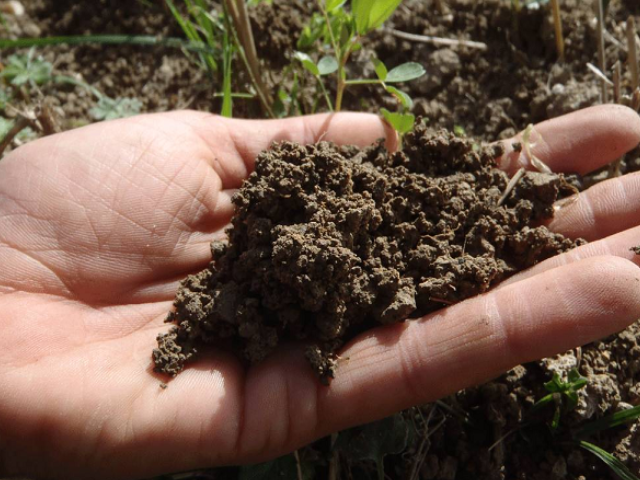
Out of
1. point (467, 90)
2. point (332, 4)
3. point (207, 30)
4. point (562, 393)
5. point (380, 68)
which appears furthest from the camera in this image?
point (467, 90)

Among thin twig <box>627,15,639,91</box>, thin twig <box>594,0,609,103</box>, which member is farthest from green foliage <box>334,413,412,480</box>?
thin twig <box>627,15,639,91</box>

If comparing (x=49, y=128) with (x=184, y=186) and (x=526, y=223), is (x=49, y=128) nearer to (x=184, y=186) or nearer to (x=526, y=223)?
(x=184, y=186)

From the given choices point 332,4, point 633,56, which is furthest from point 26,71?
point 633,56

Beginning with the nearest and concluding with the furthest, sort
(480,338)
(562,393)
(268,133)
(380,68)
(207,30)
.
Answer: (480,338) < (562,393) < (380,68) < (268,133) < (207,30)

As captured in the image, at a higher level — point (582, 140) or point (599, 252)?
point (582, 140)

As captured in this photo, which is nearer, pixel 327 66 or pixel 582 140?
pixel 582 140

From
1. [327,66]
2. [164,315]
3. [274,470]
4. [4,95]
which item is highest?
[327,66]

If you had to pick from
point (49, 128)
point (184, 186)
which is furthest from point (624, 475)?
point (49, 128)

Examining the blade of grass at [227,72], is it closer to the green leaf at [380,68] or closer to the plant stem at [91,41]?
the plant stem at [91,41]

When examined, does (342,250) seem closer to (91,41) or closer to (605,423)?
(605,423)
